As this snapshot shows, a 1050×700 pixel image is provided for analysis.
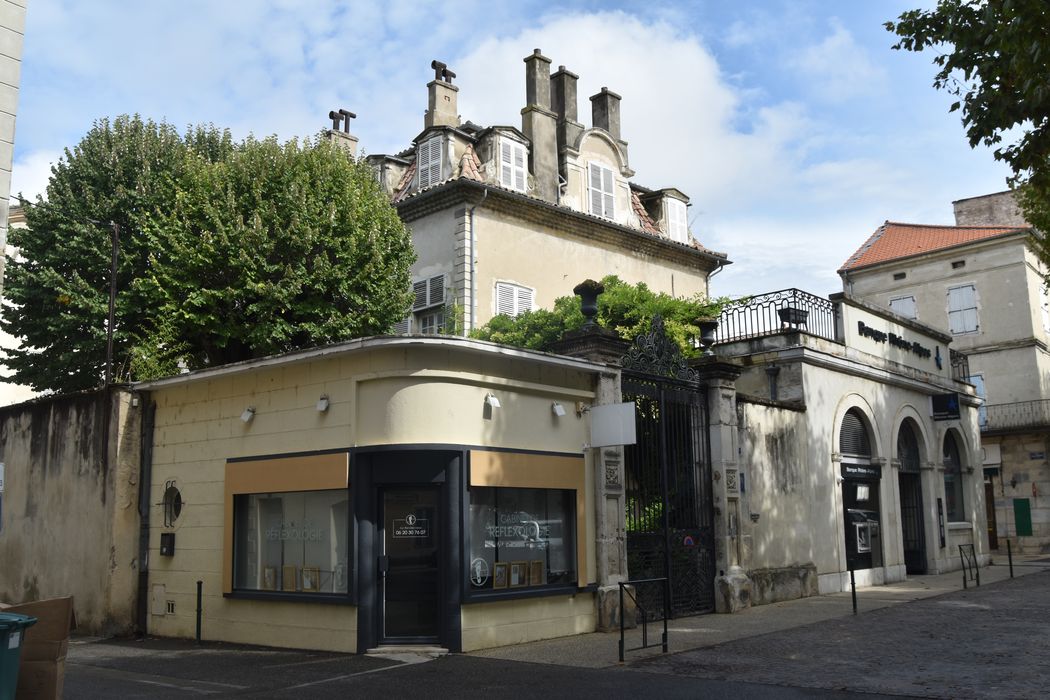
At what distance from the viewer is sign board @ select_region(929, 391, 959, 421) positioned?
23062mm

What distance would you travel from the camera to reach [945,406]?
Answer: 23.2 m

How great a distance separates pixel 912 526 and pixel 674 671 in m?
14.5

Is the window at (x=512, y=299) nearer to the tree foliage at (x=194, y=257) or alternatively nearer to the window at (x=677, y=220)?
the tree foliage at (x=194, y=257)

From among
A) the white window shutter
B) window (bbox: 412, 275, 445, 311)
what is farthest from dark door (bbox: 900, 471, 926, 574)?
window (bbox: 412, 275, 445, 311)

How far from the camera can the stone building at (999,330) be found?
32.6 meters

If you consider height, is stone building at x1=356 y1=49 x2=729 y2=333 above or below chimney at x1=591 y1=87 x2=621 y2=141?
below

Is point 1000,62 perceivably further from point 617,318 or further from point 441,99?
point 441,99

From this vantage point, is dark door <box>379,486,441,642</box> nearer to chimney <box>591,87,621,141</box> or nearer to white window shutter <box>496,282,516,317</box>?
white window shutter <box>496,282,516,317</box>

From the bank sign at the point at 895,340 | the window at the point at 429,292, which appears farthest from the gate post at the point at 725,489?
the window at the point at 429,292

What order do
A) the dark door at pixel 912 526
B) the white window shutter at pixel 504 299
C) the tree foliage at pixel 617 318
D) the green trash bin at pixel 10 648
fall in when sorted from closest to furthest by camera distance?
the green trash bin at pixel 10 648, the tree foliage at pixel 617 318, the dark door at pixel 912 526, the white window shutter at pixel 504 299

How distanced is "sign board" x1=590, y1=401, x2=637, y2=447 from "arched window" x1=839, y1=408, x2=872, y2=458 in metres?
8.42

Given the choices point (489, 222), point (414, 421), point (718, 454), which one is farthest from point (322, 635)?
point (489, 222)

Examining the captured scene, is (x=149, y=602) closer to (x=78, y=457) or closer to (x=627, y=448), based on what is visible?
(x=78, y=457)

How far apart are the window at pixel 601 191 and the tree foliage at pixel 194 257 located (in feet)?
24.8
